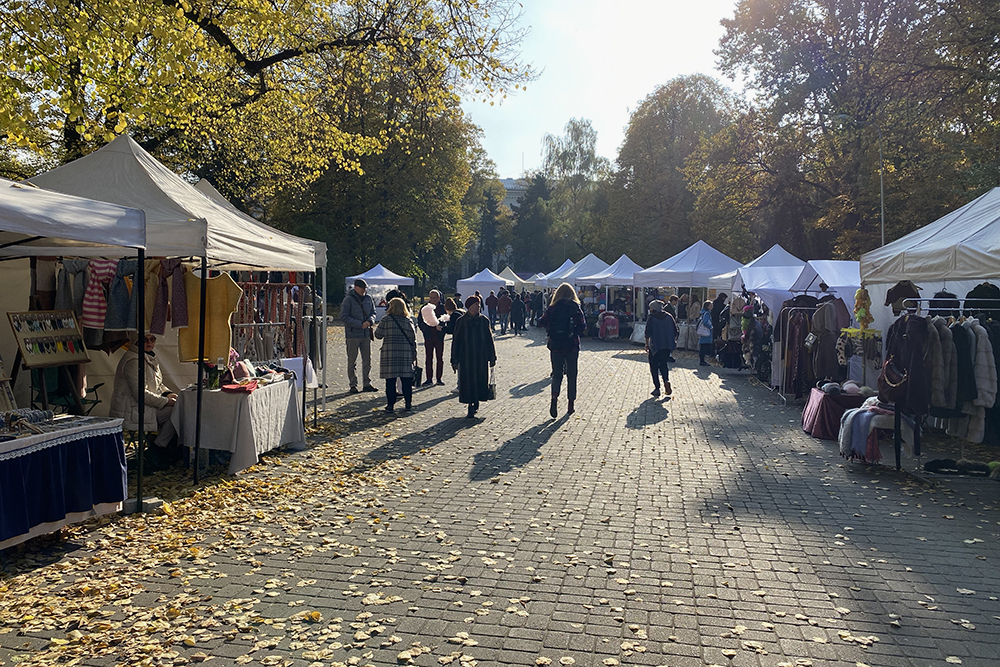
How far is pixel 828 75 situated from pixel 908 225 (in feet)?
31.1

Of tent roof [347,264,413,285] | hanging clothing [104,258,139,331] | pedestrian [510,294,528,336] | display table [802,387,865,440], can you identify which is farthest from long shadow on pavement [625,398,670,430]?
tent roof [347,264,413,285]

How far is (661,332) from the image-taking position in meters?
13.3

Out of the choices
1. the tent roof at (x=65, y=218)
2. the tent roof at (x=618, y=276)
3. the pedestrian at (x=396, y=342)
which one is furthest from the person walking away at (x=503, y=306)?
the tent roof at (x=65, y=218)

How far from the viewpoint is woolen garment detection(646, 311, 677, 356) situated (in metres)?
13.3

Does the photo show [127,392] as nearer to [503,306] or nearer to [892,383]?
[892,383]

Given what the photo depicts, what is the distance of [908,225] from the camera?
19.9 m

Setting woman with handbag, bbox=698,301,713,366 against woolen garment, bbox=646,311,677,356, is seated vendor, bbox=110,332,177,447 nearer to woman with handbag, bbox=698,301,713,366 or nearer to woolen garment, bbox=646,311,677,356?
woolen garment, bbox=646,311,677,356

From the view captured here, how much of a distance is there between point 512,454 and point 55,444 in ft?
15.9

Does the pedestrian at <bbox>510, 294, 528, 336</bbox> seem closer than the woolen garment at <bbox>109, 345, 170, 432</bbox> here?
No

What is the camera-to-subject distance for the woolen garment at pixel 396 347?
1089 centimetres

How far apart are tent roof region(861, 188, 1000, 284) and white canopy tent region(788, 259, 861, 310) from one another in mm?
3719

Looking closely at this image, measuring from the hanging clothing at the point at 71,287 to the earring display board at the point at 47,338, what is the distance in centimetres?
138

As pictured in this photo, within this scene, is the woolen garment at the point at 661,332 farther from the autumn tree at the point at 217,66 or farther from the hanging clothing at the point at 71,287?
the hanging clothing at the point at 71,287

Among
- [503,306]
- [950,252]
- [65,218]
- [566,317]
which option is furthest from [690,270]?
[65,218]
